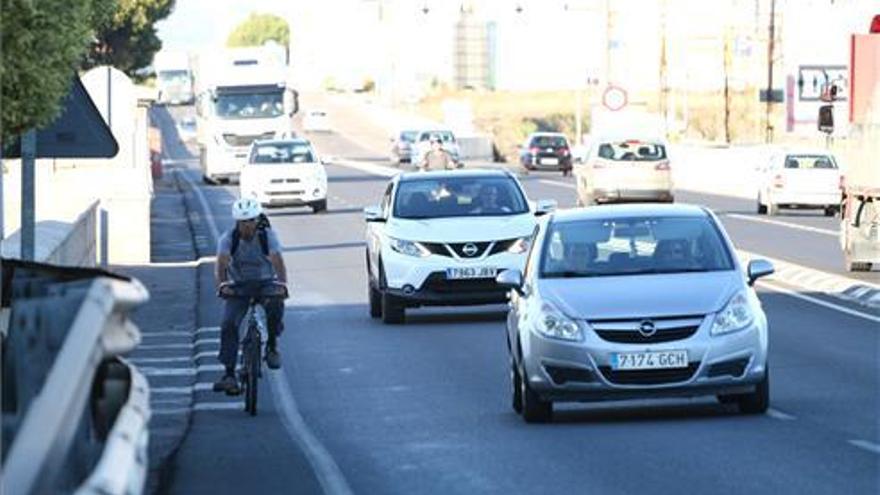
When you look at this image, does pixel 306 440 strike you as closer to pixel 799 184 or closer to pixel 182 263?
pixel 182 263

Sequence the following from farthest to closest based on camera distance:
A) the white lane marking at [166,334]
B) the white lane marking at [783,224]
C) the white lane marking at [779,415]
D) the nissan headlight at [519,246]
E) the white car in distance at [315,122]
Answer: the white car in distance at [315,122] → the white lane marking at [783,224] → the nissan headlight at [519,246] → the white lane marking at [166,334] → the white lane marking at [779,415]

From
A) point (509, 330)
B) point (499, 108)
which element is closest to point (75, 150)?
point (509, 330)

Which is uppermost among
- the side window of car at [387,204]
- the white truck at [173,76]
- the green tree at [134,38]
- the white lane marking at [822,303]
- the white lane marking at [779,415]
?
the green tree at [134,38]

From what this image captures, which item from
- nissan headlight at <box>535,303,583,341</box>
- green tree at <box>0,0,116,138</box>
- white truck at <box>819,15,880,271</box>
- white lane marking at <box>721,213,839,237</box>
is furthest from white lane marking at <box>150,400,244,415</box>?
white lane marking at <box>721,213,839,237</box>

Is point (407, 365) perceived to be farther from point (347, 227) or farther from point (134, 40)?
point (134, 40)

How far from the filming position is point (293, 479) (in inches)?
577

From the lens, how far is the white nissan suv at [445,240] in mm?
27078

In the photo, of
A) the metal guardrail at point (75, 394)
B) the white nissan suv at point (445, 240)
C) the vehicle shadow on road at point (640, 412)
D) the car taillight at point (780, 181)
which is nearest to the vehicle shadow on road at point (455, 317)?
the white nissan suv at point (445, 240)

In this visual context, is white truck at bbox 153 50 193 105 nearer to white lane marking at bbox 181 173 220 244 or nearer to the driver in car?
white lane marking at bbox 181 173 220 244

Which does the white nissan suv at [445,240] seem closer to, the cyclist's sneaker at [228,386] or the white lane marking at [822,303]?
the white lane marking at [822,303]

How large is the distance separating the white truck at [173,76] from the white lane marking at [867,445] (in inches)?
3707

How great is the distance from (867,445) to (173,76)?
103475mm

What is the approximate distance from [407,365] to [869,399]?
5.16 meters

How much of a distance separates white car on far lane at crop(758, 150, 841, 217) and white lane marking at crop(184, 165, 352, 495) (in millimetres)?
34687
